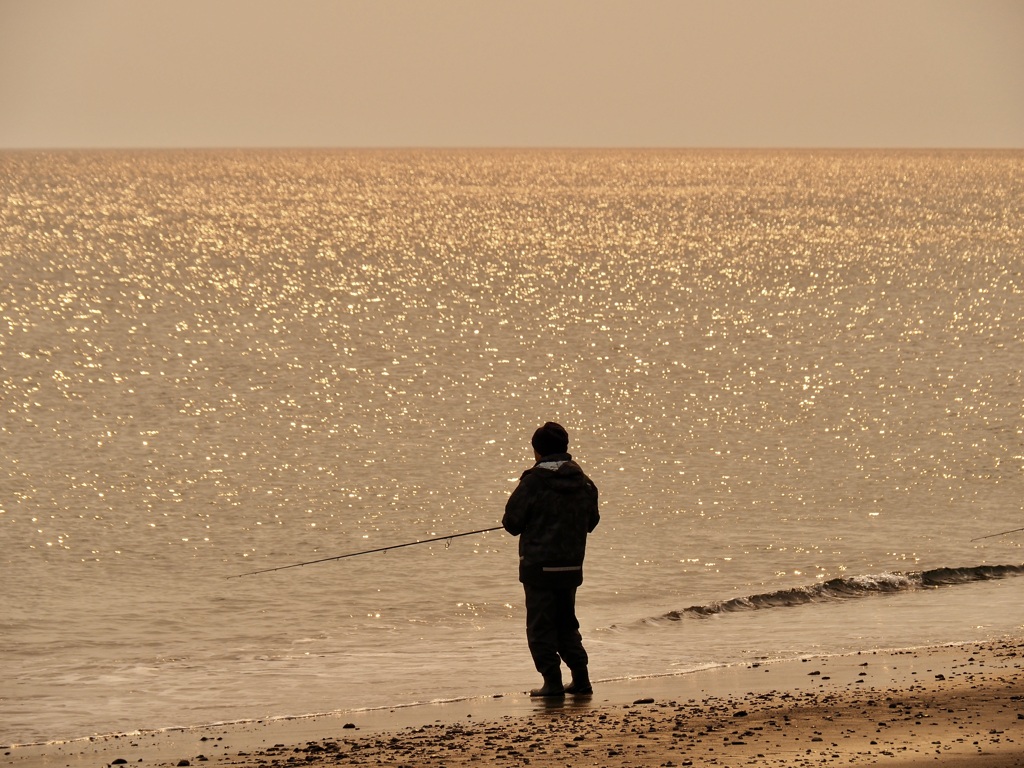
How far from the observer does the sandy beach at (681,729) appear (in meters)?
7.79

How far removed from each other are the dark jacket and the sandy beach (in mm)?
716

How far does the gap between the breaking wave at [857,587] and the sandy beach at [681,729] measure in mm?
3417

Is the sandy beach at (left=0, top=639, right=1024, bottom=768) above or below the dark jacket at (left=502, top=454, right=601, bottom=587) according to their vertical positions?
below

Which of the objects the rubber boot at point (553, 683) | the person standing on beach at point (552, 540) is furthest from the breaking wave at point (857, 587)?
the person standing on beach at point (552, 540)

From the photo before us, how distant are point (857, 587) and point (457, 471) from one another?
9036 mm

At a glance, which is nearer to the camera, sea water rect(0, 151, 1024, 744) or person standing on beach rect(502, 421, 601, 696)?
person standing on beach rect(502, 421, 601, 696)

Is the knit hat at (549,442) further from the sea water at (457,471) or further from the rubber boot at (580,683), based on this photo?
the sea water at (457,471)

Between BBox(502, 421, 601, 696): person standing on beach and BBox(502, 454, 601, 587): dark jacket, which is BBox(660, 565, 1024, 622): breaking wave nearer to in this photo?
BBox(502, 421, 601, 696): person standing on beach

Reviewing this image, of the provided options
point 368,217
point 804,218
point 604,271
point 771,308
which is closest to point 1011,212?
point 804,218

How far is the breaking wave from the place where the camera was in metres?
14.0

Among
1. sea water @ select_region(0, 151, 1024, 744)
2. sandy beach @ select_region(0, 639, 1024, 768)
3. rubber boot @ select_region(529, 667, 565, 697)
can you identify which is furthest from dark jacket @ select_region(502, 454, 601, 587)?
sea water @ select_region(0, 151, 1024, 744)

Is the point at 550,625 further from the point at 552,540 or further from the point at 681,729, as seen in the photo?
the point at 681,729

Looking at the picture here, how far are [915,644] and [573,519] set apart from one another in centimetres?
328

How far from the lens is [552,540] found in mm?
Answer: 9438
